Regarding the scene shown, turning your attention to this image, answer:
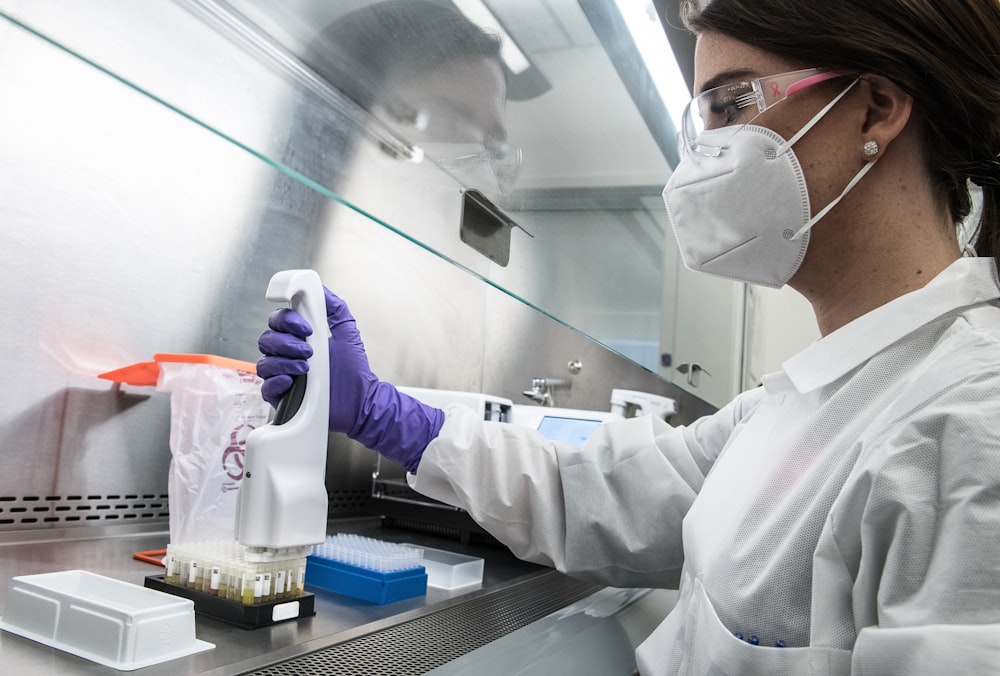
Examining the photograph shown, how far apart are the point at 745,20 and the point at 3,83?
1.24 metres

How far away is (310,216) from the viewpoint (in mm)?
1812

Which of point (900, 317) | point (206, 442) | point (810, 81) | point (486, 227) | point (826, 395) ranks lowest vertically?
point (206, 442)

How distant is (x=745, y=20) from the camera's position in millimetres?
1032

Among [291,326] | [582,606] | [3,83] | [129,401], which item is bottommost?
[582,606]

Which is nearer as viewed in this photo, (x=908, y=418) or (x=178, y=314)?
(x=908, y=418)

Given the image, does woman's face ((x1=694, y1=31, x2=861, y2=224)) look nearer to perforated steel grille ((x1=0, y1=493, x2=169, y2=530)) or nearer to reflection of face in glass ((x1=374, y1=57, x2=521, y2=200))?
reflection of face in glass ((x1=374, y1=57, x2=521, y2=200))

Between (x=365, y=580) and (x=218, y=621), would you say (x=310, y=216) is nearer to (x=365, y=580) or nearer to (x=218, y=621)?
(x=365, y=580)

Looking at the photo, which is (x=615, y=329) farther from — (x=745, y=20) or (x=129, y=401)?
(x=129, y=401)

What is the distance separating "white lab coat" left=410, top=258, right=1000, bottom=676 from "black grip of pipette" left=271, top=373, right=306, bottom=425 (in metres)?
0.35

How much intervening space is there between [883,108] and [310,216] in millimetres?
1305

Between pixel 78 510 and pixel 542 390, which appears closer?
pixel 78 510

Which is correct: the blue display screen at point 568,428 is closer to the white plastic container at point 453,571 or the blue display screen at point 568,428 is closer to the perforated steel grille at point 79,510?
the white plastic container at point 453,571

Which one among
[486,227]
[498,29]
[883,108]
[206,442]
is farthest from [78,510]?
[883,108]

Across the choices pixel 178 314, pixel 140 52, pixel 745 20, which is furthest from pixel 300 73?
pixel 178 314
